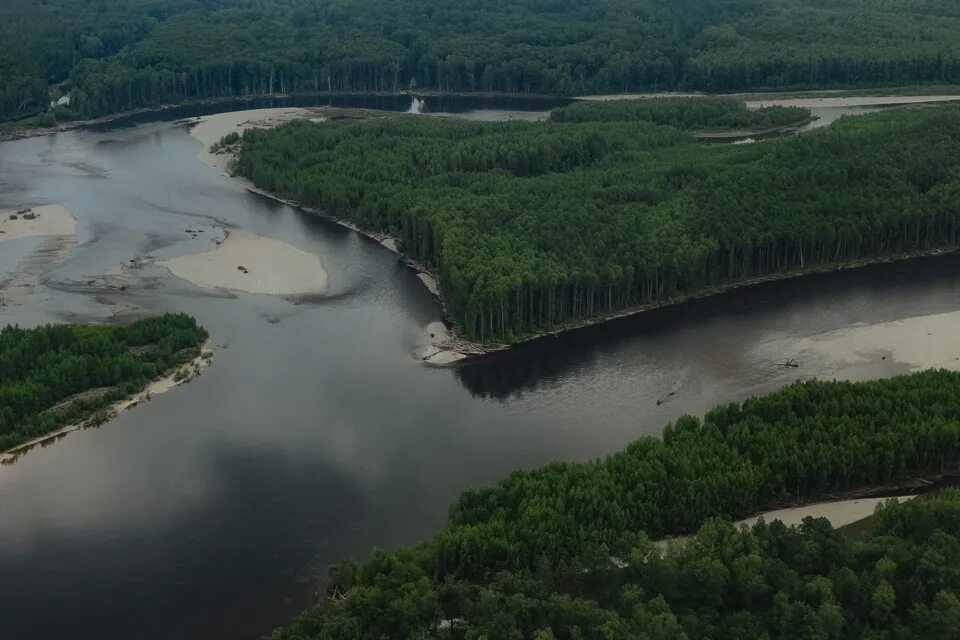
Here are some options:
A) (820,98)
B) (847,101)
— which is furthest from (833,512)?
(820,98)

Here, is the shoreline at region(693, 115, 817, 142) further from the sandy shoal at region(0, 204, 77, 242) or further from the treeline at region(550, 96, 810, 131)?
the sandy shoal at region(0, 204, 77, 242)

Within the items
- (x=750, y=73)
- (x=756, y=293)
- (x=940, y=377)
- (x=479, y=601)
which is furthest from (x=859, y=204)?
(x=750, y=73)

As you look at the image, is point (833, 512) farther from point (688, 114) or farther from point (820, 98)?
point (820, 98)

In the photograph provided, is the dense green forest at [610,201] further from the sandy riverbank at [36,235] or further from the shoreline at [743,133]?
the sandy riverbank at [36,235]

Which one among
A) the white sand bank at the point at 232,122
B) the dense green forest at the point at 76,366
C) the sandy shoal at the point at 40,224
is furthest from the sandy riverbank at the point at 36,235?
the white sand bank at the point at 232,122

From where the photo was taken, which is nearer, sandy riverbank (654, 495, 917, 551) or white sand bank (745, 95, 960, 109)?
sandy riverbank (654, 495, 917, 551)

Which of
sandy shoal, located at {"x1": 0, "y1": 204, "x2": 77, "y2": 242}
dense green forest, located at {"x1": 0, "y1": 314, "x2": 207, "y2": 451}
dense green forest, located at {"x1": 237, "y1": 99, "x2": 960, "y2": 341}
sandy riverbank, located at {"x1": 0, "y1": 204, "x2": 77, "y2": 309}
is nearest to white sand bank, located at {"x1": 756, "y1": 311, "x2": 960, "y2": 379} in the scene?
dense green forest, located at {"x1": 237, "y1": 99, "x2": 960, "y2": 341}
